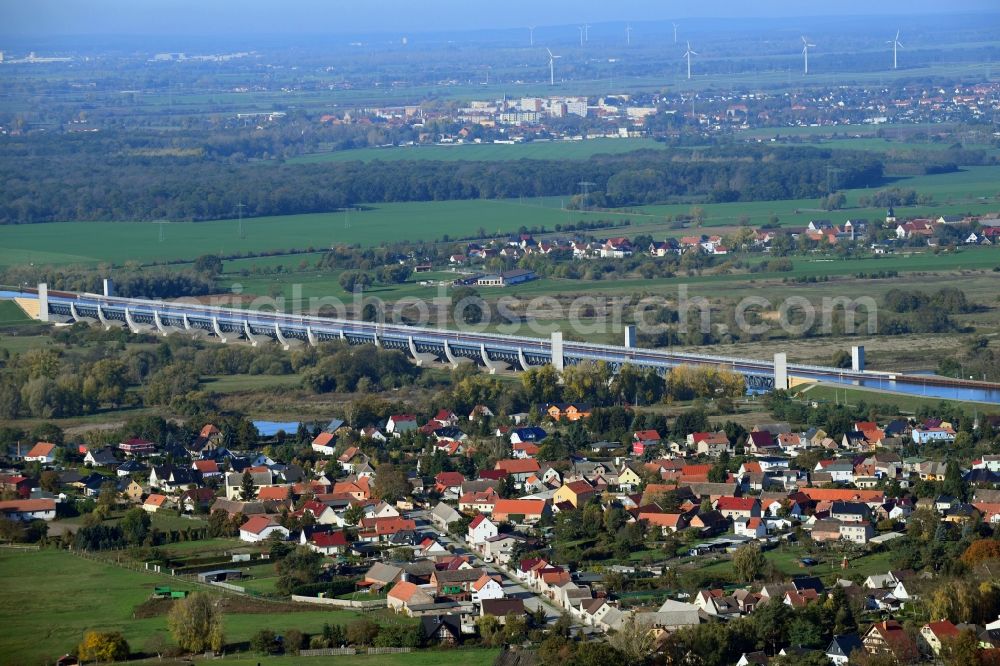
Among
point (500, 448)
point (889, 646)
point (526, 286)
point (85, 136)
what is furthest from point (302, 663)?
point (85, 136)

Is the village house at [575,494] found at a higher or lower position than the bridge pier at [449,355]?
higher

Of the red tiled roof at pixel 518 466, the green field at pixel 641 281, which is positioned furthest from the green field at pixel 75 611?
the green field at pixel 641 281

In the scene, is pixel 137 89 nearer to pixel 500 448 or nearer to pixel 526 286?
pixel 526 286

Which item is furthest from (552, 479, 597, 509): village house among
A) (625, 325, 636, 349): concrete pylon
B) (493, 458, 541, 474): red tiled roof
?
(625, 325, 636, 349): concrete pylon

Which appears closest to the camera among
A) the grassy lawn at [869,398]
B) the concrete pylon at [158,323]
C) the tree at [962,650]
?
the tree at [962,650]

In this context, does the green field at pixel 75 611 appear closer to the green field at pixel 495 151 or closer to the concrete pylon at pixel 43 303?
the concrete pylon at pixel 43 303

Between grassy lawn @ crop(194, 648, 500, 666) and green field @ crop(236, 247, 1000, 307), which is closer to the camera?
grassy lawn @ crop(194, 648, 500, 666)

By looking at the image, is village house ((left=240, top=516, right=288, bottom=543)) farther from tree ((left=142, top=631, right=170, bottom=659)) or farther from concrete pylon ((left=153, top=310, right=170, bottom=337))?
concrete pylon ((left=153, top=310, right=170, bottom=337))
